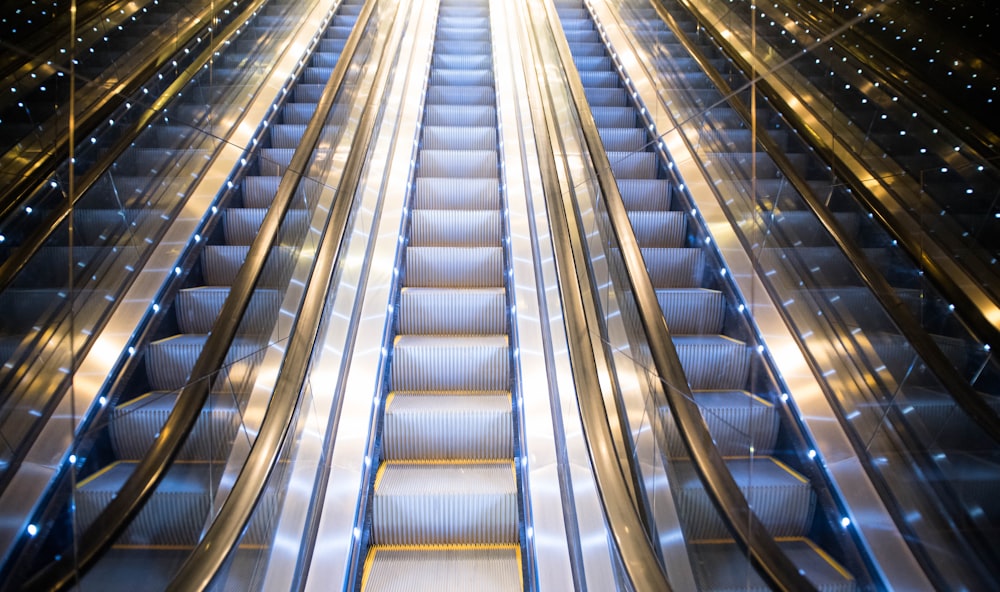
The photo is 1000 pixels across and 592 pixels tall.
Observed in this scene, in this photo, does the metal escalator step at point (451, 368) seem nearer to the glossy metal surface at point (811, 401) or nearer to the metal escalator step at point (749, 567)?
the glossy metal surface at point (811, 401)

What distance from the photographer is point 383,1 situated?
25.9 ft

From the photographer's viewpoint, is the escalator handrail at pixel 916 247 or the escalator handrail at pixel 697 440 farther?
the escalator handrail at pixel 916 247

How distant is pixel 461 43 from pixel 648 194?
17.9 ft

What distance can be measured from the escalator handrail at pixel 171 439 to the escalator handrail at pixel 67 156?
0.79 metres

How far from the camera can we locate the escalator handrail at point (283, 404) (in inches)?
74.0

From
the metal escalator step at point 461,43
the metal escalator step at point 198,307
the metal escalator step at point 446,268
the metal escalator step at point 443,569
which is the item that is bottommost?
the metal escalator step at point 443,569

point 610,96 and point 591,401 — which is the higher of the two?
point 610,96

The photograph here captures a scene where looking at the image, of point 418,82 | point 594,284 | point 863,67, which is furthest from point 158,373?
point 418,82

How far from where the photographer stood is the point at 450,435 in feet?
12.2

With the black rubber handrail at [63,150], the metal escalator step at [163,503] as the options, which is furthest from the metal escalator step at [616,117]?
the metal escalator step at [163,503]

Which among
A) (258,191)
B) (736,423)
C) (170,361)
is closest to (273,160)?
(258,191)

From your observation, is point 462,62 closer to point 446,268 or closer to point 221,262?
point 446,268

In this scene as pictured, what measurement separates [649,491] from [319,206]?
2.94 m

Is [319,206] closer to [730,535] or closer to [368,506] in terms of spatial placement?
[368,506]
